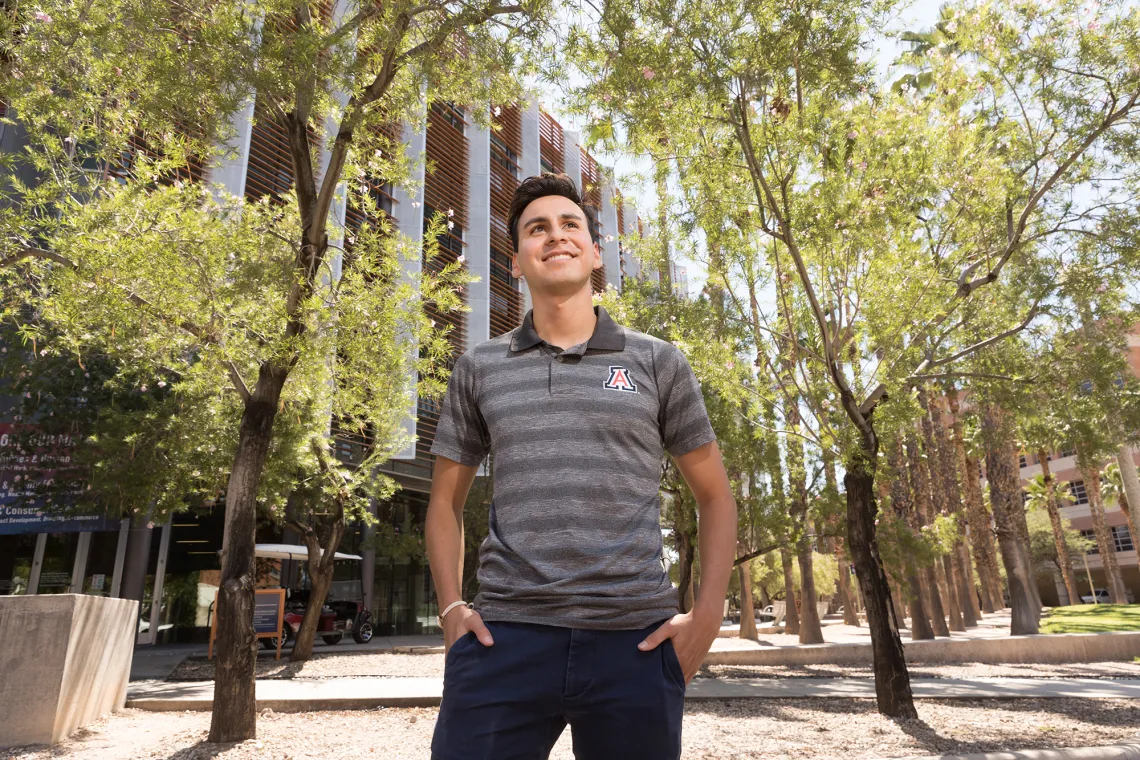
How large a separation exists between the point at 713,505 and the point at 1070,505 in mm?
67602

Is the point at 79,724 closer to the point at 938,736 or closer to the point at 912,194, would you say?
the point at 938,736

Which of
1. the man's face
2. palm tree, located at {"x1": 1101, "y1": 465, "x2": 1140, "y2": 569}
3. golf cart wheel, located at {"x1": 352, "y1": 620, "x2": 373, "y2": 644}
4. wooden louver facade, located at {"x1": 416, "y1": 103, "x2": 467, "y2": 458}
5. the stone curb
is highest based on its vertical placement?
wooden louver facade, located at {"x1": 416, "y1": 103, "x2": 467, "y2": 458}

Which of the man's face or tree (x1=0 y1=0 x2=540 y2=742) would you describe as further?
tree (x1=0 y1=0 x2=540 y2=742)

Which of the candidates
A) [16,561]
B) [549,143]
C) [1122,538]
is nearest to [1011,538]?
[549,143]

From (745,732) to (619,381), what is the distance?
21.3 ft

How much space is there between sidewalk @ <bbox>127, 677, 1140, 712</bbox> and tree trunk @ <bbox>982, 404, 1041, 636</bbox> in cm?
716

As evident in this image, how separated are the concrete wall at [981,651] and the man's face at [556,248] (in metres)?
16.9

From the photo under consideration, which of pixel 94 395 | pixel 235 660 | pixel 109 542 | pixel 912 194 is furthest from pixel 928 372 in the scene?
pixel 109 542

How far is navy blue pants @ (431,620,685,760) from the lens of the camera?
160 centimetres

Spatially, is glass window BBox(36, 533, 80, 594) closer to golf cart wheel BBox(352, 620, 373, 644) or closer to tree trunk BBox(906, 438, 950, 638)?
golf cart wheel BBox(352, 620, 373, 644)

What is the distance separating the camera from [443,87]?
756cm

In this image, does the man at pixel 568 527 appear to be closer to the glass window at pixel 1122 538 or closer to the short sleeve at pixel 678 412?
the short sleeve at pixel 678 412

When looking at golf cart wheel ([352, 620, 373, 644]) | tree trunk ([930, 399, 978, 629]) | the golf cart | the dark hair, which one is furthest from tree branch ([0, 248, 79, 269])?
tree trunk ([930, 399, 978, 629])

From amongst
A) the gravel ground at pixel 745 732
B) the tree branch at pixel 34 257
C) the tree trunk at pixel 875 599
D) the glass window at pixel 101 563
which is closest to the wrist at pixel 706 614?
the gravel ground at pixel 745 732
